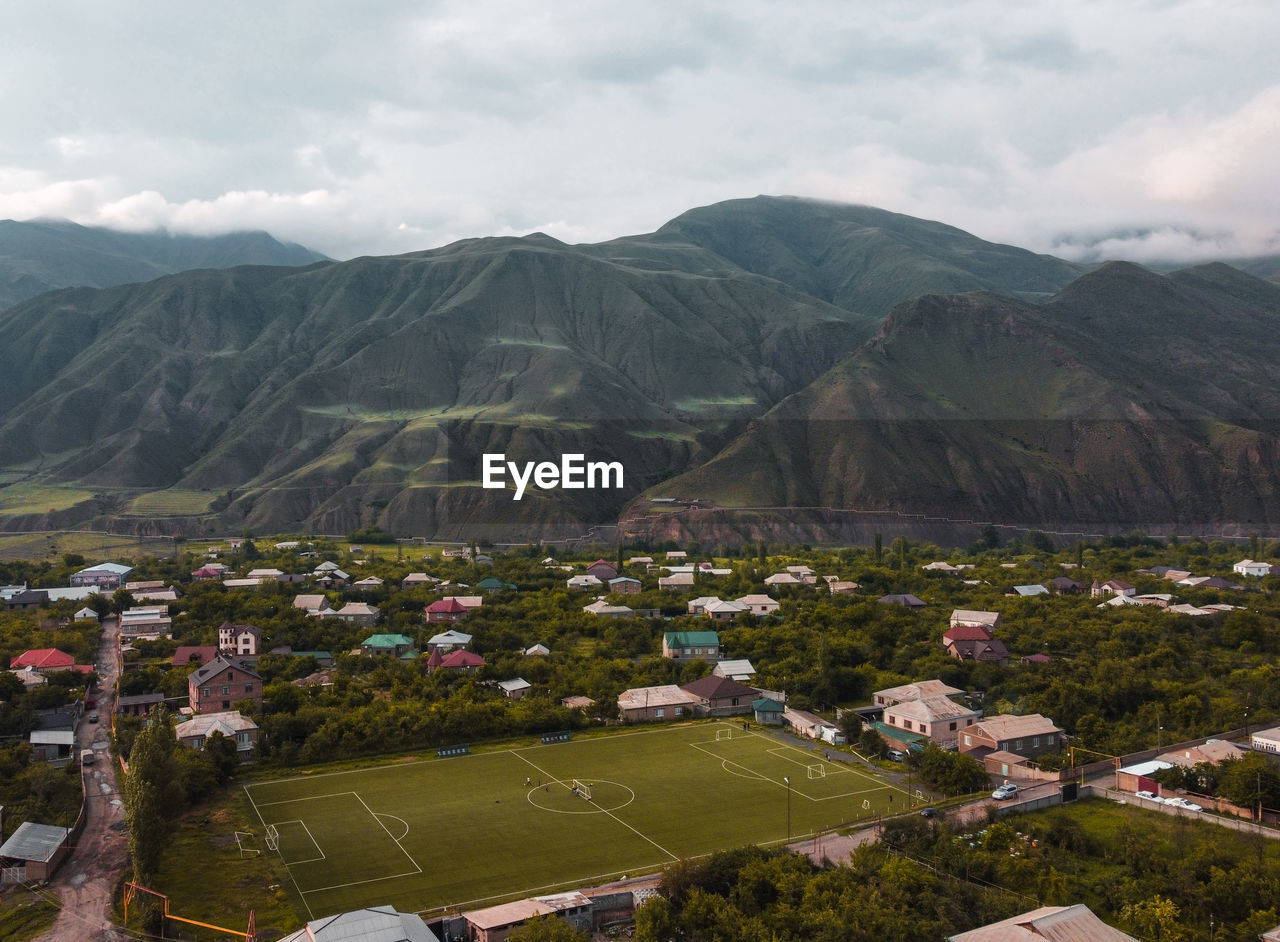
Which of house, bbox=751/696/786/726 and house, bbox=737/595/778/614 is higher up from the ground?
house, bbox=737/595/778/614

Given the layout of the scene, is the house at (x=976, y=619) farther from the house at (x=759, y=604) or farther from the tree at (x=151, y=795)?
the tree at (x=151, y=795)

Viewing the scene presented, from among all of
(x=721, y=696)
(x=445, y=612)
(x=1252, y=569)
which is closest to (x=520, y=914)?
(x=721, y=696)

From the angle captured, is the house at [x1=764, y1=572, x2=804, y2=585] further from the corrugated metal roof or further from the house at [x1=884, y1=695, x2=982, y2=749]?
the corrugated metal roof

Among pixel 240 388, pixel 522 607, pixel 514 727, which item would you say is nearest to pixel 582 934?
pixel 514 727

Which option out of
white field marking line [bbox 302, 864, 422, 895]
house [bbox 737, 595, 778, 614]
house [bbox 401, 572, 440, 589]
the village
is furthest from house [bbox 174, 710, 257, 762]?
house [bbox 401, 572, 440, 589]

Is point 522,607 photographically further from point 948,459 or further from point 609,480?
point 948,459

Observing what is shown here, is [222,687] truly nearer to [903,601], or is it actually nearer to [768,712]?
[768,712]

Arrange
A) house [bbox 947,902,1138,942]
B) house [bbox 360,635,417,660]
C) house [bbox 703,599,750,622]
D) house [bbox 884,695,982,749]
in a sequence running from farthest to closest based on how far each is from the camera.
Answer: house [bbox 703,599,750,622], house [bbox 360,635,417,660], house [bbox 884,695,982,749], house [bbox 947,902,1138,942]
